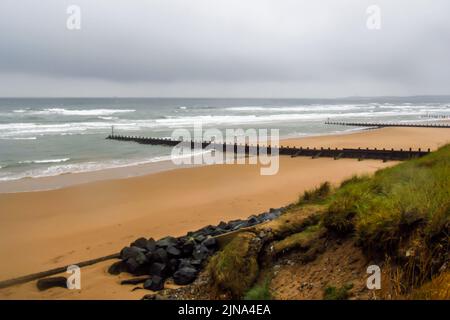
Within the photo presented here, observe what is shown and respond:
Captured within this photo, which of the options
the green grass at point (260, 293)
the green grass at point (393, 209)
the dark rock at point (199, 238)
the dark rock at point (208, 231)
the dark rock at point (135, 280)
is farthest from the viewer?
the dark rock at point (208, 231)

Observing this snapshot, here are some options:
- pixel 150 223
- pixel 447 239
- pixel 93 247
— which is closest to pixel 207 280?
pixel 447 239

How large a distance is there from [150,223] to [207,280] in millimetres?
6693

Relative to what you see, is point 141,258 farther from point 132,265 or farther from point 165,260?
point 165,260

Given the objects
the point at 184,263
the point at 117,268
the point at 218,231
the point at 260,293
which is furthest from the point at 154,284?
the point at 260,293

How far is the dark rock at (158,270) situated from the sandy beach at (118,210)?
0.83 meters

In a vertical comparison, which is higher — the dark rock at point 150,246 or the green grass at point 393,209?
the green grass at point 393,209

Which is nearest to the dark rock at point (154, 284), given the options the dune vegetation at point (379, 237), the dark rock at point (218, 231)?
the dune vegetation at point (379, 237)

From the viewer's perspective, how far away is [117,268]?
9695mm

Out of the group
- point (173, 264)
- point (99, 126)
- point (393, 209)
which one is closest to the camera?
point (393, 209)

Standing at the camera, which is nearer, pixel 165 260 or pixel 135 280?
pixel 135 280

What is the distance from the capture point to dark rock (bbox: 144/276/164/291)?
8.51m

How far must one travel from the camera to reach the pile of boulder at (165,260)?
28.7 ft

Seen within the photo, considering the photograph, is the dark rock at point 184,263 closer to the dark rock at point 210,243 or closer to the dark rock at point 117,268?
the dark rock at point 210,243

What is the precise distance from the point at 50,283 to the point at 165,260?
269cm
